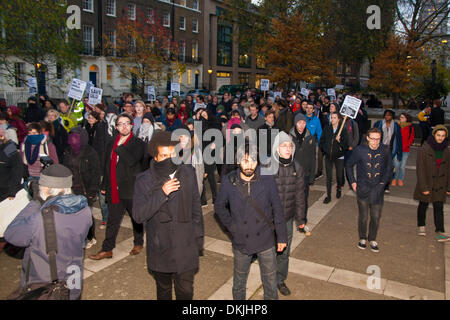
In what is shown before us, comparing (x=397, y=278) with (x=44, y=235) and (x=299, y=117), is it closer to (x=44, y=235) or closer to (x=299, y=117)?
(x=299, y=117)

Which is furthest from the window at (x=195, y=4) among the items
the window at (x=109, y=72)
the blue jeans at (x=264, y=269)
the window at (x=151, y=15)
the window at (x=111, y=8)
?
the blue jeans at (x=264, y=269)

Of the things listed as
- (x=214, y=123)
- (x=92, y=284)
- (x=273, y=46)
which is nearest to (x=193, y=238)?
(x=92, y=284)

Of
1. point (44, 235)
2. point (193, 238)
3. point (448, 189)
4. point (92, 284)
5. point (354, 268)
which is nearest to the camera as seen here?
Result: point (44, 235)

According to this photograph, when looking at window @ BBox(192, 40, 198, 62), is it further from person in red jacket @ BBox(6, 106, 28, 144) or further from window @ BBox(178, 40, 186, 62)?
person in red jacket @ BBox(6, 106, 28, 144)

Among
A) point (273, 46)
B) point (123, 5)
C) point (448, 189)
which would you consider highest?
point (123, 5)

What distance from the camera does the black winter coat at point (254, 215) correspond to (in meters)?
3.91

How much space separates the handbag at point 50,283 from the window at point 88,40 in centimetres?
3993

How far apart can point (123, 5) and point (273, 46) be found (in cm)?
2008

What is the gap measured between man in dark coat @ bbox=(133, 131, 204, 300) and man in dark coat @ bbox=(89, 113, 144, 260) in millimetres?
2119

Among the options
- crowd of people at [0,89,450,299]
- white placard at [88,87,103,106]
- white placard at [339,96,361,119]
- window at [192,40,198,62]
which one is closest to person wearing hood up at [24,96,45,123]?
white placard at [88,87,103,106]

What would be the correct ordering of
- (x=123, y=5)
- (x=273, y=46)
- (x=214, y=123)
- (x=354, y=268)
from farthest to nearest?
(x=123, y=5)
(x=273, y=46)
(x=214, y=123)
(x=354, y=268)

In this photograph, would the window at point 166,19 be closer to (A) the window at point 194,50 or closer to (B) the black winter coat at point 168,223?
(A) the window at point 194,50

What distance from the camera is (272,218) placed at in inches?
161

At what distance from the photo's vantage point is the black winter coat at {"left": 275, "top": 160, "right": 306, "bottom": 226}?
464 cm
